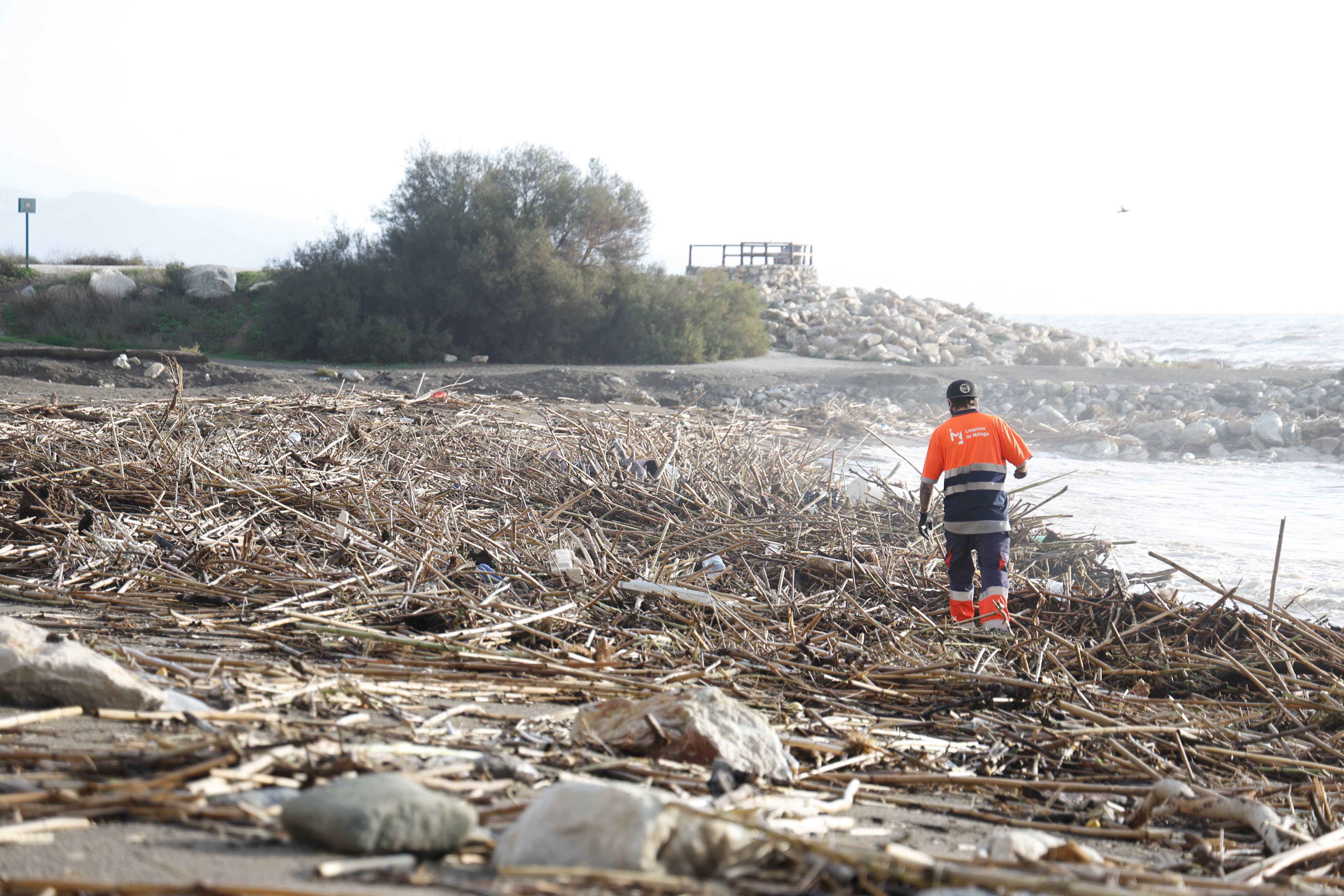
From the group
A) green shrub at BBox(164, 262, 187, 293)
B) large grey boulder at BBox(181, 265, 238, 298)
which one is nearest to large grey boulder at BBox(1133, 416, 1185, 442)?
large grey boulder at BBox(181, 265, 238, 298)

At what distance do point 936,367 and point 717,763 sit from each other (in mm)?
24218

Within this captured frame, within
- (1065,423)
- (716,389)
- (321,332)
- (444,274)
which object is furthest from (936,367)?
(321,332)

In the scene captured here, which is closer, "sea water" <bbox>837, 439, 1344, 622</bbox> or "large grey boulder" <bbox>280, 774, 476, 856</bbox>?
"large grey boulder" <bbox>280, 774, 476, 856</bbox>

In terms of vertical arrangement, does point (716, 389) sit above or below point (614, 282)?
below

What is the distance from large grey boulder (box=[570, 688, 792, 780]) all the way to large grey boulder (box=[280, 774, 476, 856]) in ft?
2.66

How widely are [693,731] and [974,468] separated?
4.20 m

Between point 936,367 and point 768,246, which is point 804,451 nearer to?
point 936,367

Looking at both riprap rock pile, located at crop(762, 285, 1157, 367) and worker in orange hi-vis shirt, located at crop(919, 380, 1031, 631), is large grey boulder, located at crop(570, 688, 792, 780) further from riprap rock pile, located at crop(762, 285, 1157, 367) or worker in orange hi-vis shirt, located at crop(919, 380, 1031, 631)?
riprap rock pile, located at crop(762, 285, 1157, 367)

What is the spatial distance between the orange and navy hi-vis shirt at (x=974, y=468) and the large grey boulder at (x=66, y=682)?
479 centimetres

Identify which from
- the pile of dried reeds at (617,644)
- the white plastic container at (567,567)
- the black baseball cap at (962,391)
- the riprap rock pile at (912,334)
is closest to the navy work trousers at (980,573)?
the pile of dried reeds at (617,644)

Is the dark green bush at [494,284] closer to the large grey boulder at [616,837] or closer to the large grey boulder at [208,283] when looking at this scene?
the large grey boulder at [208,283]

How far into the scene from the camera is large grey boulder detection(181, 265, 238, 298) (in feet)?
86.6

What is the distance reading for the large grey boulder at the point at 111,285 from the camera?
996 inches

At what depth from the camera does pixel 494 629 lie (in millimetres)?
3736
